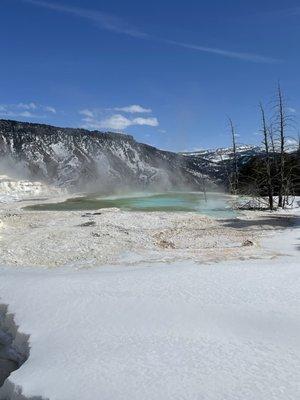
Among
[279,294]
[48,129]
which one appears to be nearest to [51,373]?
[279,294]

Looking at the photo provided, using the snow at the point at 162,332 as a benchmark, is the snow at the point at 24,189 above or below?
above

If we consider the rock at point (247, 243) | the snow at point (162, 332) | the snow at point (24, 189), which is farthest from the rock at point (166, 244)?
the snow at point (24, 189)

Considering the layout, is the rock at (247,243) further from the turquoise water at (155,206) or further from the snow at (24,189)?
the snow at (24,189)

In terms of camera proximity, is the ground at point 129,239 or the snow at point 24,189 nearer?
the ground at point 129,239

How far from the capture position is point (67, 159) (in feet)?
350

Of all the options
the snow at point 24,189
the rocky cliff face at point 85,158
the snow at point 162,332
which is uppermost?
the rocky cliff face at point 85,158

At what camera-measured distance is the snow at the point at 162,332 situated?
5.08 metres

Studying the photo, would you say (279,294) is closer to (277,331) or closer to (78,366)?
(277,331)

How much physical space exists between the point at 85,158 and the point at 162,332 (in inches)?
4129

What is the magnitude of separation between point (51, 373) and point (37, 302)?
2.76m

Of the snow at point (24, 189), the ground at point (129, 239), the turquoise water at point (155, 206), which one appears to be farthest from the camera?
the snow at point (24, 189)

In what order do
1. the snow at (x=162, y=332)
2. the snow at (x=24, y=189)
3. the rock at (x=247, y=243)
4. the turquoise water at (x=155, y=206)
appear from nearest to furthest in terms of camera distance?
the snow at (x=162, y=332) → the rock at (x=247, y=243) → the turquoise water at (x=155, y=206) → the snow at (x=24, y=189)

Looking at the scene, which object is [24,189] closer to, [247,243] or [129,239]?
[129,239]

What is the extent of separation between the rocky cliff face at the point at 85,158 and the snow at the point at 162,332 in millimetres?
80263
